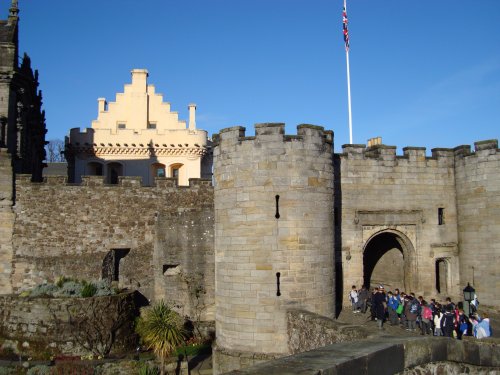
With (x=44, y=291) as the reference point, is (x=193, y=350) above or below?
below

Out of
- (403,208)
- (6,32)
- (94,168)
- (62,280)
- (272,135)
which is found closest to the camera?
(272,135)

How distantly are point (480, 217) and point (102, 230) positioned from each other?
572 inches

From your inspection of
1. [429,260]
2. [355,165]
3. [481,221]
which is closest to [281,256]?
[355,165]

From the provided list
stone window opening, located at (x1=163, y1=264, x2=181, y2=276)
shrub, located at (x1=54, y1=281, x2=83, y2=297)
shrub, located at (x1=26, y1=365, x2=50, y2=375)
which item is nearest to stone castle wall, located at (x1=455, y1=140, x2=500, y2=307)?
stone window opening, located at (x1=163, y1=264, x2=181, y2=276)

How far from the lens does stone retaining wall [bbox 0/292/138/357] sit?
58.3 feet

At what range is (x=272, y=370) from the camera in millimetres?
5164

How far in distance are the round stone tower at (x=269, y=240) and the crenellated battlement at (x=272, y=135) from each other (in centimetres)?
3

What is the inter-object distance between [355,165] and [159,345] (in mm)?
9097

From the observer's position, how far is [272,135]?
14.4 meters

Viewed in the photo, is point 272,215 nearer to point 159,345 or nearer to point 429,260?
point 159,345

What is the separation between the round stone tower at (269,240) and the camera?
46.0ft

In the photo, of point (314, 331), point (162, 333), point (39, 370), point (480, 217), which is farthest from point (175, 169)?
point (314, 331)

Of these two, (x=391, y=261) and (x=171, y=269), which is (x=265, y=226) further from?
(x=391, y=261)

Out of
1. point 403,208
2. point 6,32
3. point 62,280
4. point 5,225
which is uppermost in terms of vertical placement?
point 6,32
